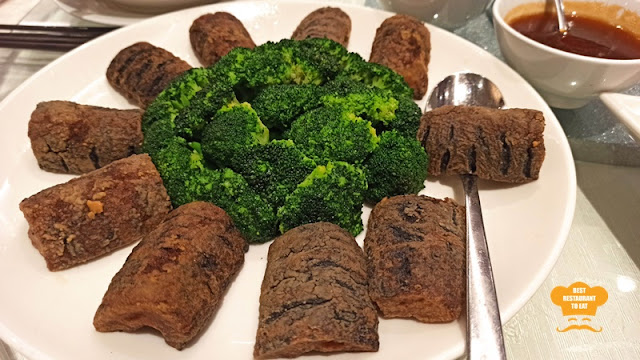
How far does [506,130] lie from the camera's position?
2.20m

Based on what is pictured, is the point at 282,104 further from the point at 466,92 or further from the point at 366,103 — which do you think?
the point at 466,92

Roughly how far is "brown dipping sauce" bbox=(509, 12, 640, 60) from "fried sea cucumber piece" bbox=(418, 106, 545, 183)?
79 centimetres

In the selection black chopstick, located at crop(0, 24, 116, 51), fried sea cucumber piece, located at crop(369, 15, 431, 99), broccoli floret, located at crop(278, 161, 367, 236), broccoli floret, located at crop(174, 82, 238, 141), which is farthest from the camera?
black chopstick, located at crop(0, 24, 116, 51)

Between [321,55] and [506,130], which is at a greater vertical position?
[321,55]

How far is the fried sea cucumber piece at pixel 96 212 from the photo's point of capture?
6.25 feet

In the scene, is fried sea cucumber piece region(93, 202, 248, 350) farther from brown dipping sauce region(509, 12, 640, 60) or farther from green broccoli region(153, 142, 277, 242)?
brown dipping sauce region(509, 12, 640, 60)

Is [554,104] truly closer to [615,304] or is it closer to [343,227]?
[615,304]

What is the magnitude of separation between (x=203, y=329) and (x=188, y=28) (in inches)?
77.4

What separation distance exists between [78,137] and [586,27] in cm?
284

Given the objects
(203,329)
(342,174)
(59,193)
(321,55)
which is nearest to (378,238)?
(342,174)

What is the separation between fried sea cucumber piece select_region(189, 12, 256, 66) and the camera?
2.74 m

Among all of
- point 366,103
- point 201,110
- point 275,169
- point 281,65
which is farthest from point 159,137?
point 366,103

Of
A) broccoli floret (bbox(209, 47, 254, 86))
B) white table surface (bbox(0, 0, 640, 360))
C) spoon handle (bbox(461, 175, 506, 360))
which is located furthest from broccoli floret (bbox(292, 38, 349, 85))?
white table surface (bbox(0, 0, 640, 360))

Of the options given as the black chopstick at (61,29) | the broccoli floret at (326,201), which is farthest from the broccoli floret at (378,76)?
the black chopstick at (61,29)
